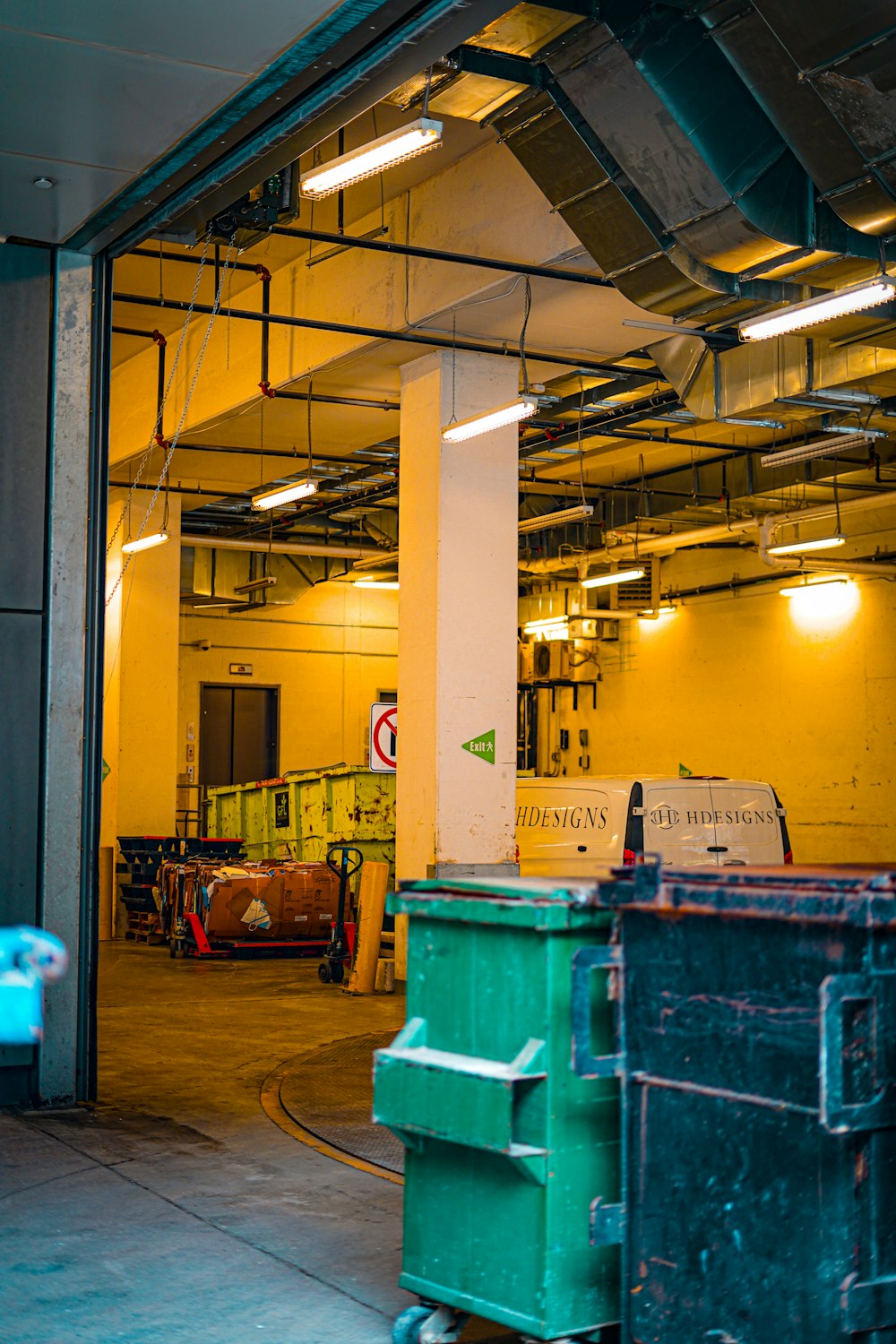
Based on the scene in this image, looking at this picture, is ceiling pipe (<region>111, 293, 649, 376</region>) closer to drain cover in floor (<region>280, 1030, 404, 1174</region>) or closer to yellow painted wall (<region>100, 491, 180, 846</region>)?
yellow painted wall (<region>100, 491, 180, 846</region>)

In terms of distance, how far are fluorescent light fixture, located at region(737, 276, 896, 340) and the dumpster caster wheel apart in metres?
6.30

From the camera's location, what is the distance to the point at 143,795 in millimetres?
18484

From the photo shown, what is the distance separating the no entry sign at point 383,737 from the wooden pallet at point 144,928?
6277 mm

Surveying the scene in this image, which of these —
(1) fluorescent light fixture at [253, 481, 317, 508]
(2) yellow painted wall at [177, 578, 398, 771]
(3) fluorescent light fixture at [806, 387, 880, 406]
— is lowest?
(2) yellow painted wall at [177, 578, 398, 771]

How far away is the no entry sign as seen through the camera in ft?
39.4

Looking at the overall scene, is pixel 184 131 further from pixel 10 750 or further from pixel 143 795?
pixel 143 795

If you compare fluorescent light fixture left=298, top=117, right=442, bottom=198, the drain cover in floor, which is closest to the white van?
the drain cover in floor

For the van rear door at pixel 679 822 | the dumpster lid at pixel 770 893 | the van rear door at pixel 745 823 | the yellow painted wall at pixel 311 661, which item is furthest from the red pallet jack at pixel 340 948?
the yellow painted wall at pixel 311 661

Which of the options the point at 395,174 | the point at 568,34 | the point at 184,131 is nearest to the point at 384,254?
the point at 395,174

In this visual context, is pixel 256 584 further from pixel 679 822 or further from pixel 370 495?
pixel 679 822

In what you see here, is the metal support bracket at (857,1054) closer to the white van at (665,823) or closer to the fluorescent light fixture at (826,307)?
the fluorescent light fixture at (826,307)

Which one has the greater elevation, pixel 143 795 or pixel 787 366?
pixel 787 366

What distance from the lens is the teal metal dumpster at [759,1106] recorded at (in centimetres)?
340

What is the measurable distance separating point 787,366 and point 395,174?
367cm
